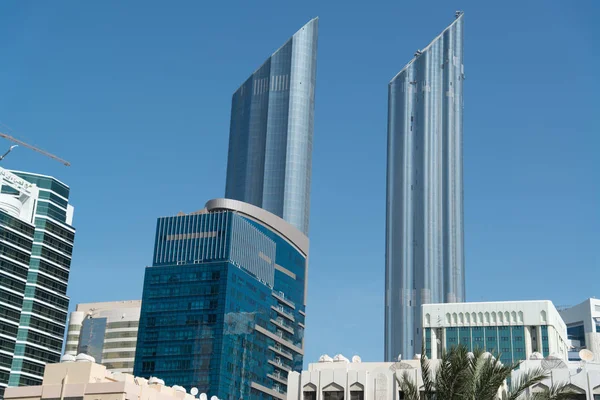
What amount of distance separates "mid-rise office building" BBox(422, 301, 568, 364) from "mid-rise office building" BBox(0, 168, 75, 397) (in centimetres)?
7233

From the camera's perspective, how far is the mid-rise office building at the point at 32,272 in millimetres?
165875

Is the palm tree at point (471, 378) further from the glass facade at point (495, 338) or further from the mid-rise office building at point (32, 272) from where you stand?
the mid-rise office building at point (32, 272)

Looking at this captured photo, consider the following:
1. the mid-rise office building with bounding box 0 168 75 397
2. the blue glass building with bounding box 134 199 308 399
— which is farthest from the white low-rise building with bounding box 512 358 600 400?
the mid-rise office building with bounding box 0 168 75 397

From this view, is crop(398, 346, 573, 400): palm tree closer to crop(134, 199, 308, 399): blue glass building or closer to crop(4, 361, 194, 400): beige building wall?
crop(4, 361, 194, 400): beige building wall

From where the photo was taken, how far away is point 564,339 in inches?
6796

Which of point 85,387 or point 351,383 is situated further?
point 351,383

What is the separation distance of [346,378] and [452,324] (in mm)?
80416

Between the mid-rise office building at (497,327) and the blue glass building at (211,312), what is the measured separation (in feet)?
124

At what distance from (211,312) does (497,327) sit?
53.4 m

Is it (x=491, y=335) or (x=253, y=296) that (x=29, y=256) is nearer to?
(x=253, y=296)

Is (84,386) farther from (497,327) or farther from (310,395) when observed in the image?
(497,327)

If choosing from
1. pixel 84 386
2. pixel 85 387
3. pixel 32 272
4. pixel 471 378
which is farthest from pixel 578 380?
pixel 32 272

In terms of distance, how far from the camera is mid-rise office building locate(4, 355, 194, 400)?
73.9 meters

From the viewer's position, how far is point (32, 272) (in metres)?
176
